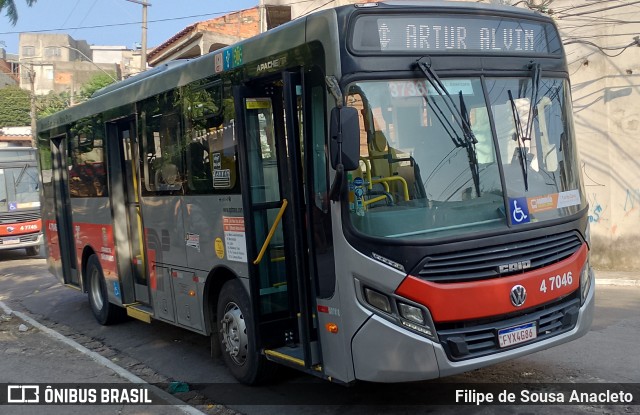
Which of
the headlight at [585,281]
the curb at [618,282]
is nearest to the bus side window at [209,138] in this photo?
the headlight at [585,281]

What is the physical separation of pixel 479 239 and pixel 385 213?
2.24 feet

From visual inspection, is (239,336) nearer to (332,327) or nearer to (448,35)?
(332,327)

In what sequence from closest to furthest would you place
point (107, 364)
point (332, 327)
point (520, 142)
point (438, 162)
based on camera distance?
1. point (438, 162)
2. point (332, 327)
3. point (520, 142)
4. point (107, 364)

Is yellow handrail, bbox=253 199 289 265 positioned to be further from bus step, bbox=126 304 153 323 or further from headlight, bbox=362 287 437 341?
bus step, bbox=126 304 153 323

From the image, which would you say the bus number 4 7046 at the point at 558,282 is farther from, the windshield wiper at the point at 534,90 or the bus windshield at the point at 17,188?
the bus windshield at the point at 17,188

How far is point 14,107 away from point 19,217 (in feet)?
147

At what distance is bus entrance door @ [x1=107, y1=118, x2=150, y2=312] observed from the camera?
8.37m

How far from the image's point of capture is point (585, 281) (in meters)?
5.28

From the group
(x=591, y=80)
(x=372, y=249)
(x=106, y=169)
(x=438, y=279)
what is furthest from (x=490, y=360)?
(x=591, y=80)

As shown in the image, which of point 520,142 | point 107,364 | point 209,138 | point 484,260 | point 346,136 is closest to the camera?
point 346,136

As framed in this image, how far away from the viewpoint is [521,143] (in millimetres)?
4945

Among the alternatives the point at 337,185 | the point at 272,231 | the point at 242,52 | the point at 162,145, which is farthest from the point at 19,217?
the point at 337,185

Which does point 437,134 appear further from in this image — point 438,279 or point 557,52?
point 557,52

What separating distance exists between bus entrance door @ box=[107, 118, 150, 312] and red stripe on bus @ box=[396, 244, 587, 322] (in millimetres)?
4847
